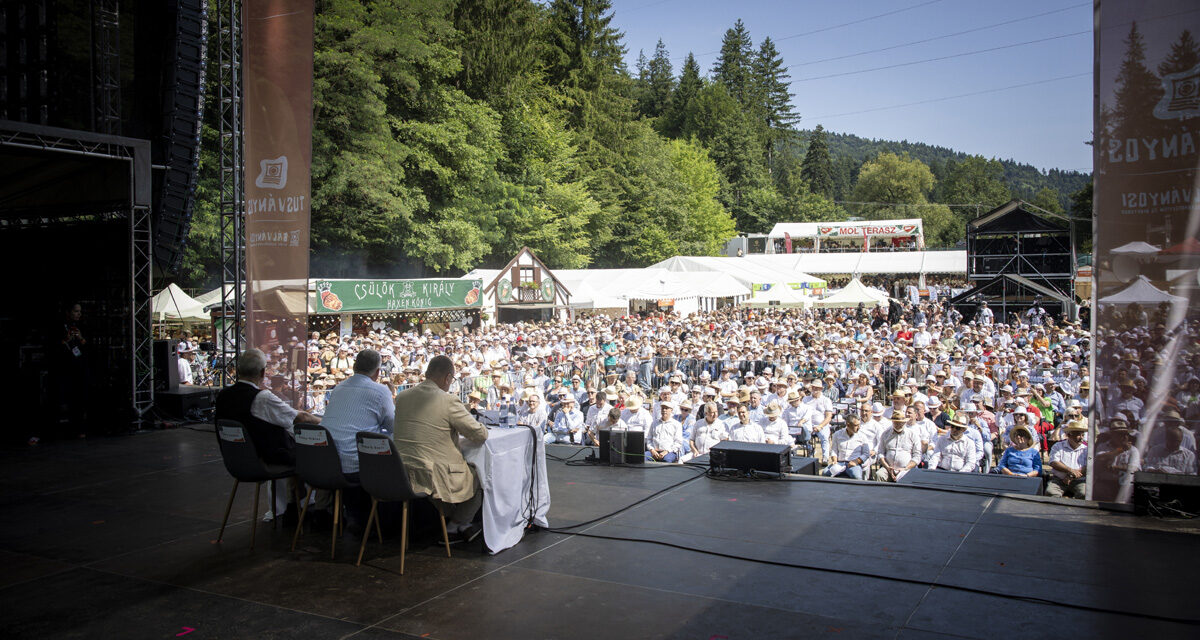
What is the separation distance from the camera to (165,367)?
999 centimetres

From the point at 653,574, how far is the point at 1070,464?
4.45 meters

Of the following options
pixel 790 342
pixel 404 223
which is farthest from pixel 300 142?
pixel 404 223

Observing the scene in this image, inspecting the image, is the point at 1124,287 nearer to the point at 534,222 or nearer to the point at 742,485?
the point at 742,485

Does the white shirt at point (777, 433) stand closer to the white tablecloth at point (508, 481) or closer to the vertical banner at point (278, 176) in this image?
the white tablecloth at point (508, 481)

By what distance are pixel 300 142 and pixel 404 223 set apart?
66.2 feet

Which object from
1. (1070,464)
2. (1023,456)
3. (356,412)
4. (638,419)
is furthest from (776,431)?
(356,412)

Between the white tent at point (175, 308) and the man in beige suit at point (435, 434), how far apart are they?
681 inches

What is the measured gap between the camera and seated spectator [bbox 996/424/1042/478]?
6.79m

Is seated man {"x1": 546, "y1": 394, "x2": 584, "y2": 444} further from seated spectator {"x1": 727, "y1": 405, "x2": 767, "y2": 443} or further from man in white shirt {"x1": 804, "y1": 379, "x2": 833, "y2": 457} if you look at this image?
man in white shirt {"x1": 804, "y1": 379, "x2": 833, "y2": 457}

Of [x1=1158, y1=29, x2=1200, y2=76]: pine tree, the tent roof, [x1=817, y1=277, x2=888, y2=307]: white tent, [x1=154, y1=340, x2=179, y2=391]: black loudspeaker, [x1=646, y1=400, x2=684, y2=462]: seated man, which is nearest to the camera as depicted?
[x1=1158, y1=29, x2=1200, y2=76]: pine tree

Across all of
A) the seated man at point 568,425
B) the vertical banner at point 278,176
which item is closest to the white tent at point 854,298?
the seated man at point 568,425

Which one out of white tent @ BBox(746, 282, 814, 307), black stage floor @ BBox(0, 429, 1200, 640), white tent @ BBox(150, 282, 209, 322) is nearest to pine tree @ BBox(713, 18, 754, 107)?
white tent @ BBox(746, 282, 814, 307)

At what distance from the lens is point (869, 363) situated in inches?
530

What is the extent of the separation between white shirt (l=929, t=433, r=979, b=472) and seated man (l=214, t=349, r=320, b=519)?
18.7ft
